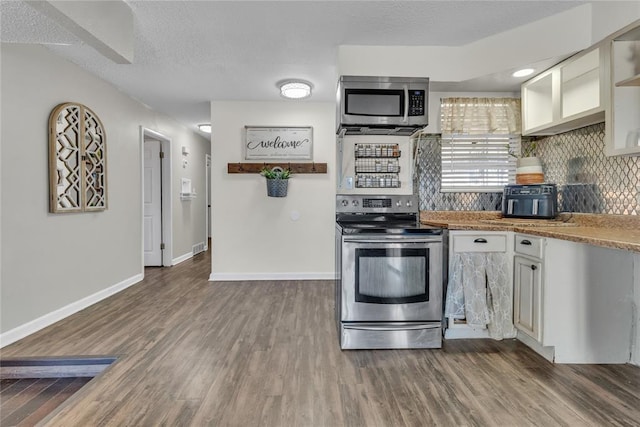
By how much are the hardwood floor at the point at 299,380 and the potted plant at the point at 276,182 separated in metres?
1.64

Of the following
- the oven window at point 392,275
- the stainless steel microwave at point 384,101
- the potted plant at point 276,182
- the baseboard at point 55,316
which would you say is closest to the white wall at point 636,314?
the oven window at point 392,275

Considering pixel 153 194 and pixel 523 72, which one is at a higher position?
pixel 523 72

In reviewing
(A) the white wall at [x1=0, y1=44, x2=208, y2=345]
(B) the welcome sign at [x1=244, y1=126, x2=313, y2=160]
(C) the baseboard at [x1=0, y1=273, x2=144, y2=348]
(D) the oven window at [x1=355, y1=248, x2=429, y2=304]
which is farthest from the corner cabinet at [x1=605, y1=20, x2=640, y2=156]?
(C) the baseboard at [x1=0, y1=273, x2=144, y2=348]

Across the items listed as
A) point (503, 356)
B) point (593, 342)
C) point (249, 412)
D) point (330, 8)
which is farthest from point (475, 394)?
point (330, 8)

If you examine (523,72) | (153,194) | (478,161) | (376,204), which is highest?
(523,72)

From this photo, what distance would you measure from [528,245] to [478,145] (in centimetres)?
112

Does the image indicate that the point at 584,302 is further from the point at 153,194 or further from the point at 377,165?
the point at 153,194

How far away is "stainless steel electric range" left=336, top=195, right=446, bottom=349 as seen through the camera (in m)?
2.34

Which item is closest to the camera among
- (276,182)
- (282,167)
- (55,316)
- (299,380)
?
(299,380)

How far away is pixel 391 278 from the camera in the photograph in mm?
2354

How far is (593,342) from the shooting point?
6.93 feet

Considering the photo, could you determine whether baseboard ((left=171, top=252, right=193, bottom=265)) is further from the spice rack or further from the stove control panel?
the spice rack

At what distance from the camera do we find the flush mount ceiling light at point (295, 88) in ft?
11.4

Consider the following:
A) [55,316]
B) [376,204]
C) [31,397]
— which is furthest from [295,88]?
[31,397]
